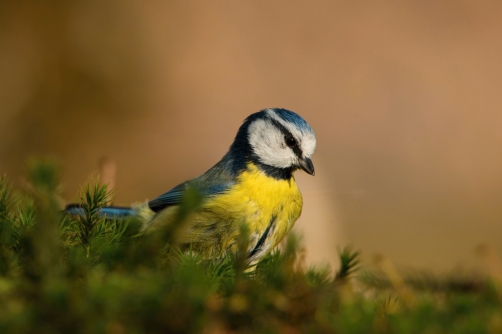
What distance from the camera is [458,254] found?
4.04 metres

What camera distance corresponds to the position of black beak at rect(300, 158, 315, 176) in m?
2.09

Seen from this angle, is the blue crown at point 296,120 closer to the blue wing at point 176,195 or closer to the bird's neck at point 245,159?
the bird's neck at point 245,159

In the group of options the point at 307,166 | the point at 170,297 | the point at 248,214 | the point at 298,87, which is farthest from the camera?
the point at 298,87

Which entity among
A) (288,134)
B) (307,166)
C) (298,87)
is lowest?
(307,166)

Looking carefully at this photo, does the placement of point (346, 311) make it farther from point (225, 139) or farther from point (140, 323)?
point (225, 139)

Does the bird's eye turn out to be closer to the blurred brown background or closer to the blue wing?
the blue wing

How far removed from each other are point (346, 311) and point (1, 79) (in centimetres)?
438

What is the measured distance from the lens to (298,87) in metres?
4.78

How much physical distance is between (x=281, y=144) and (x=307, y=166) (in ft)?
0.47

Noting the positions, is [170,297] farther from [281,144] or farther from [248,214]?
[281,144]

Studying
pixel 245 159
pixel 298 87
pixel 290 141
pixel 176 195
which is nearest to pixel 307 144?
pixel 290 141

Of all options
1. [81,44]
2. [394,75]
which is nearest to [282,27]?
[394,75]

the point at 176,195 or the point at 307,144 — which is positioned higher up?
the point at 307,144

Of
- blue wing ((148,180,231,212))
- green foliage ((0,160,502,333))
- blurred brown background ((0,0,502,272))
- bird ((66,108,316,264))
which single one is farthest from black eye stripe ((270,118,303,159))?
blurred brown background ((0,0,502,272))
